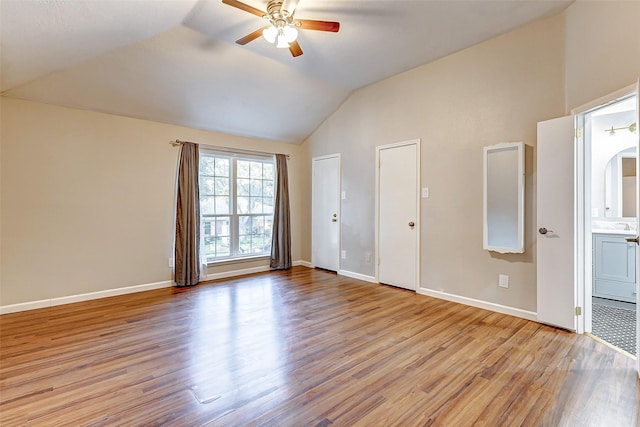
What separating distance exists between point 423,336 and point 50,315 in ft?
12.7

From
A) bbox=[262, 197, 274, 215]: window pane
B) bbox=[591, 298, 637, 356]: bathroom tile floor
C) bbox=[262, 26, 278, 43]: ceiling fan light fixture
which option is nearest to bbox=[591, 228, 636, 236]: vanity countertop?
bbox=[591, 298, 637, 356]: bathroom tile floor

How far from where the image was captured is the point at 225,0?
222cm

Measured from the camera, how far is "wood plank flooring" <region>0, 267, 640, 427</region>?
5.54ft

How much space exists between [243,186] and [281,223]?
94 cm

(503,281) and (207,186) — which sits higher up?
(207,186)

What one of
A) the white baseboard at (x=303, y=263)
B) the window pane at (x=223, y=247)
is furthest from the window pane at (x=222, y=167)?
the white baseboard at (x=303, y=263)

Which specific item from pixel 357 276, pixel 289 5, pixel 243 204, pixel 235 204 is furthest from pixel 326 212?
pixel 289 5

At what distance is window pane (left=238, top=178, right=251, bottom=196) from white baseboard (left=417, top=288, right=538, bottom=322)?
3.27m

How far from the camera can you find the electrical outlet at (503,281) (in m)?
3.20

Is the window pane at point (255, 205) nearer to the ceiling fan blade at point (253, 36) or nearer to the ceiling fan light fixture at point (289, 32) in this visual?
the ceiling fan blade at point (253, 36)

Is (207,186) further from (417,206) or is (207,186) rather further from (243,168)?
(417,206)

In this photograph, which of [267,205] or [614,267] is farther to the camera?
[267,205]

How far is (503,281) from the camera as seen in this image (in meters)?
3.22

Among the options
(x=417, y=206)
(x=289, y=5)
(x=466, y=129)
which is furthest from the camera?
(x=417, y=206)
